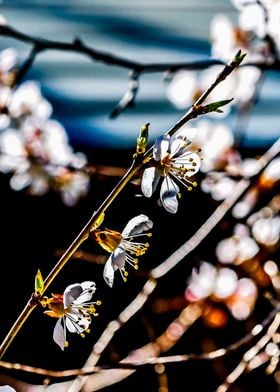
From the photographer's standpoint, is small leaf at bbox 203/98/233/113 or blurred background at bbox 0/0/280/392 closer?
small leaf at bbox 203/98/233/113

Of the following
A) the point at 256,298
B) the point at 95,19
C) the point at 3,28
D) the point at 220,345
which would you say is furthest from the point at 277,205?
the point at 95,19

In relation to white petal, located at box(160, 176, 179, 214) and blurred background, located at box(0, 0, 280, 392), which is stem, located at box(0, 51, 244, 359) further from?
blurred background, located at box(0, 0, 280, 392)

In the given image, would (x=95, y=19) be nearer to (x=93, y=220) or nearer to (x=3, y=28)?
(x=3, y=28)

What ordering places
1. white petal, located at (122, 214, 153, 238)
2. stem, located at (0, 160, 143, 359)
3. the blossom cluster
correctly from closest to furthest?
stem, located at (0, 160, 143, 359), white petal, located at (122, 214, 153, 238), the blossom cluster

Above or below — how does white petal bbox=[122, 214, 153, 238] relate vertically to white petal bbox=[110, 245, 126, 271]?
above

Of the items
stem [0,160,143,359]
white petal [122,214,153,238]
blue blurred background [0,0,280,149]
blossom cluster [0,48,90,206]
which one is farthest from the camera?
blue blurred background [0,0,280,149]

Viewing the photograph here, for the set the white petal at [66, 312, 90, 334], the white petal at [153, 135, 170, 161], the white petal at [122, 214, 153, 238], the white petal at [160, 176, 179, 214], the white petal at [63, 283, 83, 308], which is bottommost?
the white petal at [66, 312, 90, 334]

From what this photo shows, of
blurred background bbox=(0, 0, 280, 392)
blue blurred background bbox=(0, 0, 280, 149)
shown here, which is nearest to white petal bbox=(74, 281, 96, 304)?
blurred background bbox=(0, 0, 280, 392)

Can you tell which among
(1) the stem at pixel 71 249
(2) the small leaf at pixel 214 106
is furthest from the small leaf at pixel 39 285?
(2) the small leaf at pixel 214 106
